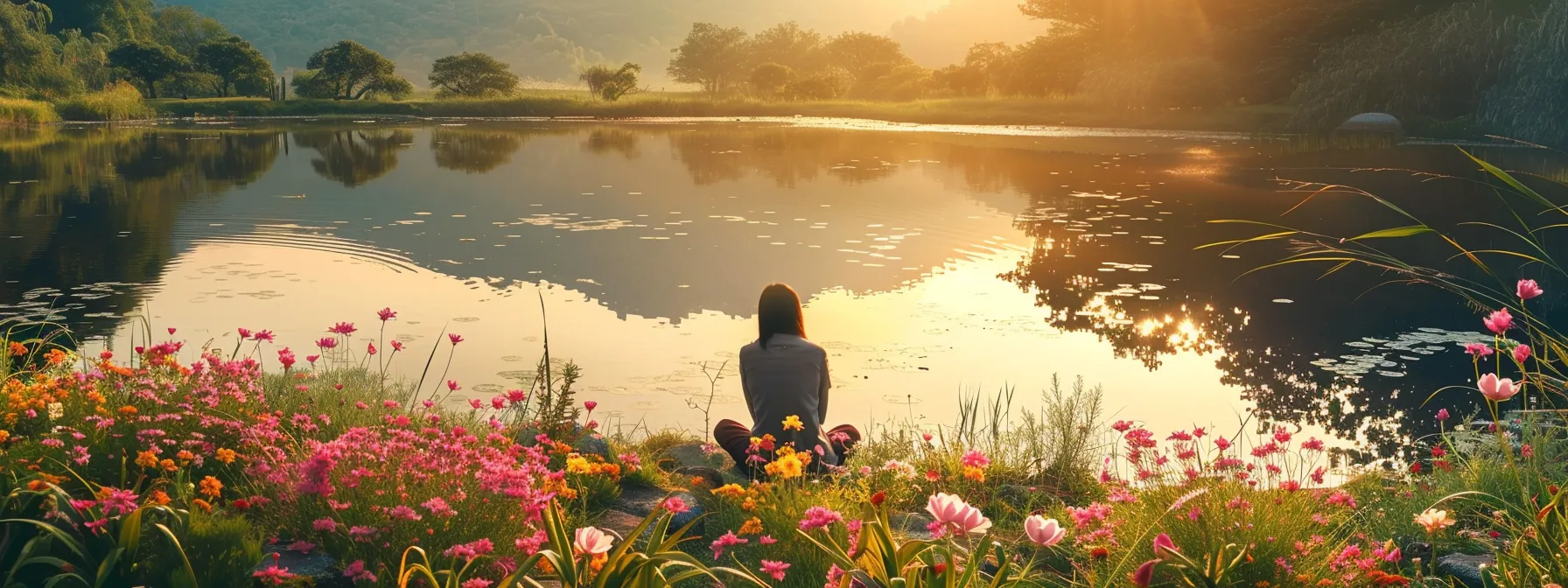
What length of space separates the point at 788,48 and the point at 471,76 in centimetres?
4414

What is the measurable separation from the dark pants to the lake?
103 centimetres

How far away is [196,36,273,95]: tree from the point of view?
6250cm

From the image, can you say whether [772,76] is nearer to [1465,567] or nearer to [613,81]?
[613,81]

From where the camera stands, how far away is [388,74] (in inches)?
2697

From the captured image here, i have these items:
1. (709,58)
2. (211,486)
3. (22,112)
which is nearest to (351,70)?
(22,112)

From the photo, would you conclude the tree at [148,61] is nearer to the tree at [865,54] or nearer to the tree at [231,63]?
the tree at [231,63]

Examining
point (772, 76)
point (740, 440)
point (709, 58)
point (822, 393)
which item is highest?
point (709, 58)

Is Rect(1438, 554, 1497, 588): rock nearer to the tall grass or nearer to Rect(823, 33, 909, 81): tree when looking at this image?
the tall grass

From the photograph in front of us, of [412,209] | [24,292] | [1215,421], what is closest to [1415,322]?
[1215,421]

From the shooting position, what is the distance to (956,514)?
91.7 inches

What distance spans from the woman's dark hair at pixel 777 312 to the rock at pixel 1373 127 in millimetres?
31414

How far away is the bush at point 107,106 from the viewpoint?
44.2 meters

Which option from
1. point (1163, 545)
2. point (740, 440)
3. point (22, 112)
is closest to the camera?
point (1163, 545)

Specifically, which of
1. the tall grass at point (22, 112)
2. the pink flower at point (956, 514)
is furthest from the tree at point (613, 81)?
the pink flower at point (956, 514)
